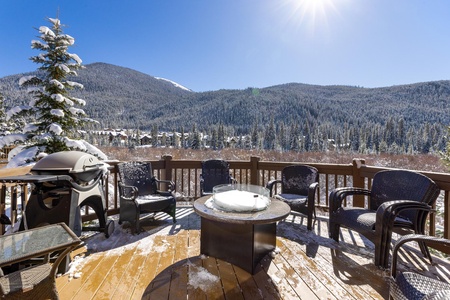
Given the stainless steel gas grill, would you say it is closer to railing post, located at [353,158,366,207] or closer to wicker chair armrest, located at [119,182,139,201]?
wicker chair armrest, located at [119,182,139,201]

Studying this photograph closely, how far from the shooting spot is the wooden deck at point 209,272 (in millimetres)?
2006

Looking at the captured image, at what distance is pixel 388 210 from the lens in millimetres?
2334

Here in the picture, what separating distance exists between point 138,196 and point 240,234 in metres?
2.16

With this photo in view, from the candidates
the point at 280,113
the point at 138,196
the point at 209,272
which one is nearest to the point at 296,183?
the point at 209,272

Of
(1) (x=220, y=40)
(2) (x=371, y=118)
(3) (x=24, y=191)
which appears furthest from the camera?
(2) (x=371, y=118)

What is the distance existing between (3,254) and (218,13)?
9.45 m

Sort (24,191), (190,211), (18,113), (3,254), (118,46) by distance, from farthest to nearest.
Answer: (118,46) → (18,113) → (190,211) → (24,191) → (3,254)

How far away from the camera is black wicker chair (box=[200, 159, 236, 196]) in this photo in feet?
14.5

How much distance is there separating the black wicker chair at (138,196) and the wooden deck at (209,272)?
1.10ft

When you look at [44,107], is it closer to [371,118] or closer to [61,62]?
[61,62]

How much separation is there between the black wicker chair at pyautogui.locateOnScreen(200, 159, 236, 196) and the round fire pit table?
186 cm

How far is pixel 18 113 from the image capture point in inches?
196

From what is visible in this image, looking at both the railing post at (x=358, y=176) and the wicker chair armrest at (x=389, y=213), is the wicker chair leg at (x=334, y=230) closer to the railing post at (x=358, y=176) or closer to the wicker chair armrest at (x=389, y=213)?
the wicker chair armrest at (x=389, y=213)

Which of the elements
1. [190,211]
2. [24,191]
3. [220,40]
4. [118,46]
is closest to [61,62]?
[24,191]
